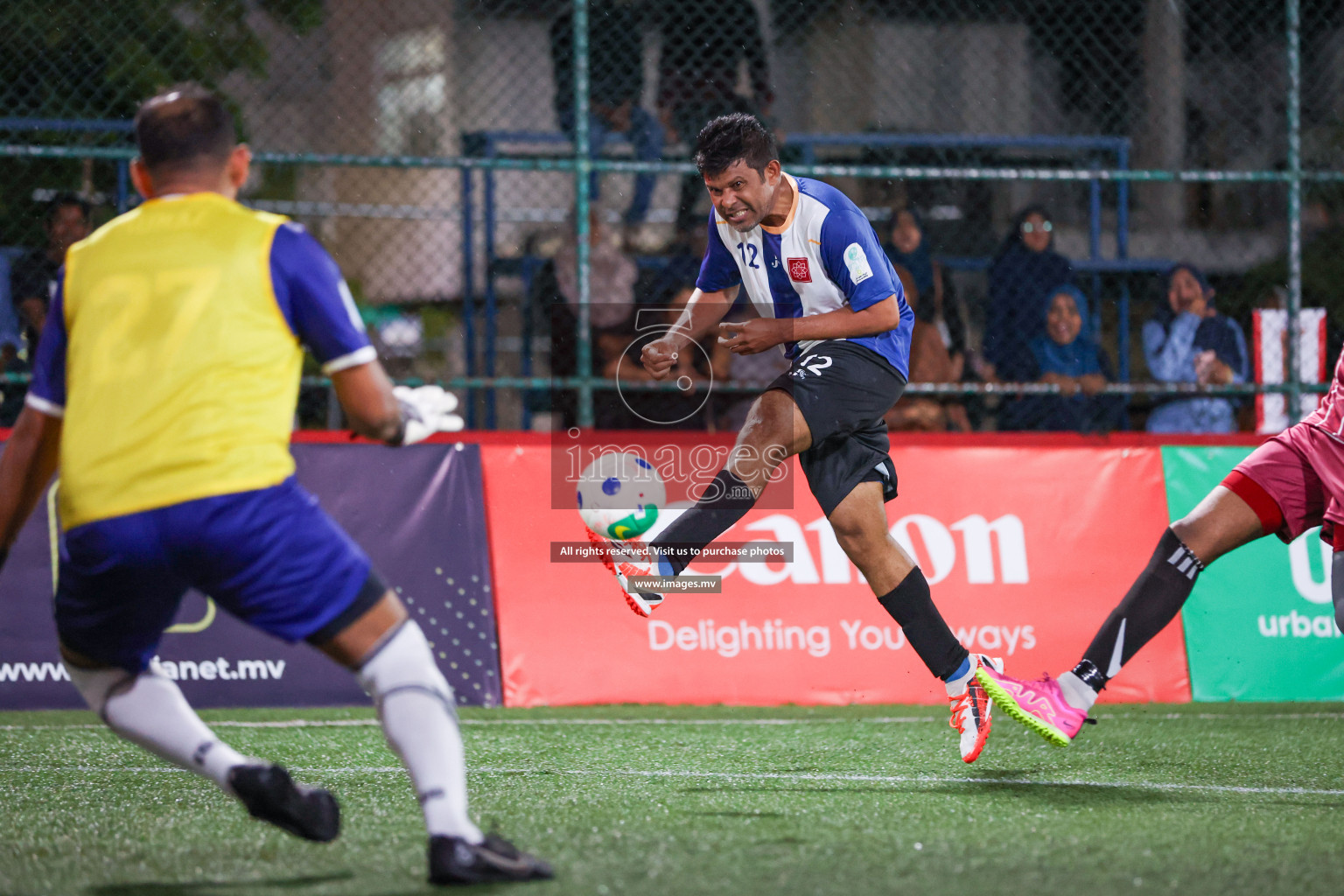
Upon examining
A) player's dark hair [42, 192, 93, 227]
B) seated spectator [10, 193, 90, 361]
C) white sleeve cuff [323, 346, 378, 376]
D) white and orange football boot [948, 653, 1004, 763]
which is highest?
player's dark hair [42, 192, 93, 227]

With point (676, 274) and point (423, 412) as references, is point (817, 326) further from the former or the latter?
point (676, 274)

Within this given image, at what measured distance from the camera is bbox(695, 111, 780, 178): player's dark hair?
4.86m

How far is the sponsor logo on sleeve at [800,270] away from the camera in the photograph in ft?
16.3

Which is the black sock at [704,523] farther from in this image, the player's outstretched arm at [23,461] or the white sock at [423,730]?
the player's outstretched arm at [23,461]

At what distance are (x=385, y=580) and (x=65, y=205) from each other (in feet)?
10.8

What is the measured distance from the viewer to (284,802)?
126 inches

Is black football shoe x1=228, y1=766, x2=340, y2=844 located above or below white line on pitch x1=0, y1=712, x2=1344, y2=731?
above

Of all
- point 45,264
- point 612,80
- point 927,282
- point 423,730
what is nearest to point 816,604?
point 927,282

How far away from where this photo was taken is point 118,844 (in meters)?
3.61

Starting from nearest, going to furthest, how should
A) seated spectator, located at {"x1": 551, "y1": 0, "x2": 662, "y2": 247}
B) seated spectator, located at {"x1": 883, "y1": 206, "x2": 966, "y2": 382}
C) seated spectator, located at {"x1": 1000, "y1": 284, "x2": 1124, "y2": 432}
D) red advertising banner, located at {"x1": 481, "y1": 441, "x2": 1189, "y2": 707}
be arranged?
red advertising banner, located at {"x1": 481, "y1": 441, "x2": 1189, "y2": 707} < seated spectator, located at {"x1": 1000, "y1": 284, "x2": 1124, "y2": 432} < seated spectator, located at {"x1": 883, "y1": 206, "x2": 966, "y2": 382} < seated spectator, located at {"x1": 551, "y1": 0, "x2": 662, "y2": 247}

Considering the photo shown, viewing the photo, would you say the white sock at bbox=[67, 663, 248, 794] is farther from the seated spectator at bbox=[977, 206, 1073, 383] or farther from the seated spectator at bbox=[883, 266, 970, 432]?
the seated spectator at bbox=[977, 206, 1073, 383]

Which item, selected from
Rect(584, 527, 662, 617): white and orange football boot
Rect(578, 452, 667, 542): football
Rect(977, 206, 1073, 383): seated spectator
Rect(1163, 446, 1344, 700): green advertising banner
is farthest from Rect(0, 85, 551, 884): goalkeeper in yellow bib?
Rect(977, 206, 1073, 383): seated spectator

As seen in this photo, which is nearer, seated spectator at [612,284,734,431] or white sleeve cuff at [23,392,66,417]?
white sleeve cuff at [23,392,66,417]

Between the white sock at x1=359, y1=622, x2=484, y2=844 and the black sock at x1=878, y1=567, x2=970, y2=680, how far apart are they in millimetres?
2259
